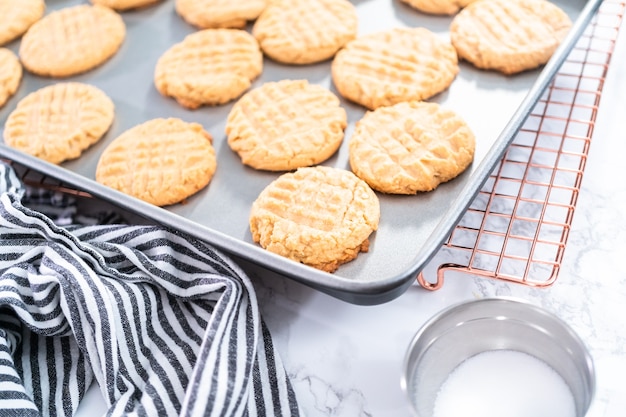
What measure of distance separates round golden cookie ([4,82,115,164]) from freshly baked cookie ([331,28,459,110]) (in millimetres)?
740

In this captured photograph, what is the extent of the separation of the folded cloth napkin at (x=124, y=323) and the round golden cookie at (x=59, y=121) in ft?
1.05

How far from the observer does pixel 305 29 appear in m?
2.22

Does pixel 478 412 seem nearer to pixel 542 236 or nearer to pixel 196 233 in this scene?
pixel 542 236

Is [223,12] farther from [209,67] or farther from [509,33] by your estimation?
[509,33]

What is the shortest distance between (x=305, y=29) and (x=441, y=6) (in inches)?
17.8

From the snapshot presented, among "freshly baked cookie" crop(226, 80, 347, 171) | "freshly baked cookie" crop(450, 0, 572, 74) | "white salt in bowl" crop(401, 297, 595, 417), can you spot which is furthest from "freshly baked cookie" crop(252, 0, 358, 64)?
"white salt in bowl" crop(401, 297, 595, 417)

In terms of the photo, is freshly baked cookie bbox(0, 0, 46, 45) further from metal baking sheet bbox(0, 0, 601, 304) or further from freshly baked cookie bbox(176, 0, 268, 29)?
freshly baked cookie bbox(176, 0, 268, 29)

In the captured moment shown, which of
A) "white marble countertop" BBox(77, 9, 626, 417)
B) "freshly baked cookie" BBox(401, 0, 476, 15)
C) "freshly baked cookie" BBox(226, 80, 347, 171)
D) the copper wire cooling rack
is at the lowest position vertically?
"white marble countertop" BBox(77, 9, 626, 417)

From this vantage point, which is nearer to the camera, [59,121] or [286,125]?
[286,125]

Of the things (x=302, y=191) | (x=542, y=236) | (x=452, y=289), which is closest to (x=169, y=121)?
(x=302, y=191)

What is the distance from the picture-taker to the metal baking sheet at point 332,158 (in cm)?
149

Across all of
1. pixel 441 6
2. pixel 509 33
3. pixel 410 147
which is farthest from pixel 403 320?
pixel 441 6

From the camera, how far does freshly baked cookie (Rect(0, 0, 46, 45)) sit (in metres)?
2.46

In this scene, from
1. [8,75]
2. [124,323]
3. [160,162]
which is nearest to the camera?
[124,323]
